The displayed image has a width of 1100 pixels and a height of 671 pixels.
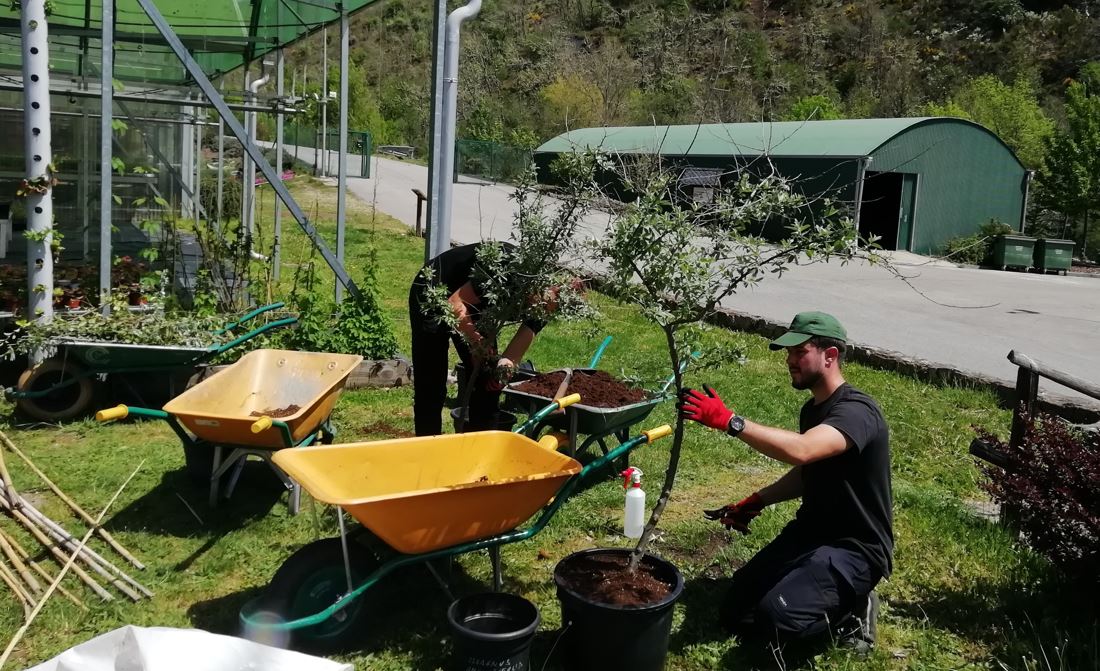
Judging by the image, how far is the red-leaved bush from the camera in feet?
11.1

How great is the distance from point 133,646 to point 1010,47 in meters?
54.3

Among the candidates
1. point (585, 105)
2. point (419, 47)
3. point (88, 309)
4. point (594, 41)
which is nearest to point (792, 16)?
point (594, 41)

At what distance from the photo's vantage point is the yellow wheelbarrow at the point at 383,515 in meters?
3.06

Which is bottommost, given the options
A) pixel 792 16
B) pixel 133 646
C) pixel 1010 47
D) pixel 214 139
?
pixel 133 646

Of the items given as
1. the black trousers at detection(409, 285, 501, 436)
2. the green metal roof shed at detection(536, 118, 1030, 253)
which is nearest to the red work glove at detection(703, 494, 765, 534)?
the black trousers at detection(409, 285, 501, 436)

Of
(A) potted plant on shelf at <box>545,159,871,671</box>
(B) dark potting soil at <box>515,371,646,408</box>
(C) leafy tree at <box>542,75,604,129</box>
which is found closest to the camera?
(A) potted plant on shelf at <box>545,159,871,671</box>

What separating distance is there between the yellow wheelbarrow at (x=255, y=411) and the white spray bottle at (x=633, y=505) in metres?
1.50

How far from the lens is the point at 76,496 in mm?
4598

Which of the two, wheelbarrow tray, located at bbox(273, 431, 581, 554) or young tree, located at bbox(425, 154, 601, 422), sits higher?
young tree, located at bbox(425, 154, 601, 422)

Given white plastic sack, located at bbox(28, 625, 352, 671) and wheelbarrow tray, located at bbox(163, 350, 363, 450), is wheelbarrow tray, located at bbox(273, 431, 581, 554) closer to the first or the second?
white plastic sack, located at bbox(28, 625, 352, 671)

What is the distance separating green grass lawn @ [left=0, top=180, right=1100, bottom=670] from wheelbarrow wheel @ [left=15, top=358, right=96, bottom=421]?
129 millimetres

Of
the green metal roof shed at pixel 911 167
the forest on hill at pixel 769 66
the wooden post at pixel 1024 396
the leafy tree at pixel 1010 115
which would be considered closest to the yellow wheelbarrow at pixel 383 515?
the wooden post at pixel 1024 396

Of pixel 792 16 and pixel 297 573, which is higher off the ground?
pixel 792 16

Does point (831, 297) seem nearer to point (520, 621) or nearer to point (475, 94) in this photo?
point (520, 621)
